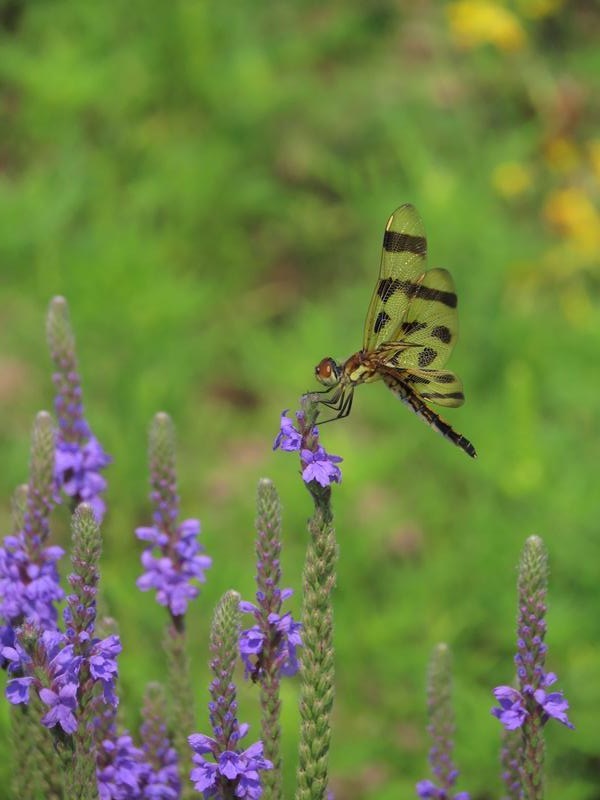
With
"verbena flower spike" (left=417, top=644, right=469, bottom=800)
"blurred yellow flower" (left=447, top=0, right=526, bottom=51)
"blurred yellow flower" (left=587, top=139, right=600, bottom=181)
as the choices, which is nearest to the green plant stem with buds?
"verbena flower spike" (left=417, top=644, right=469, bottom=800)

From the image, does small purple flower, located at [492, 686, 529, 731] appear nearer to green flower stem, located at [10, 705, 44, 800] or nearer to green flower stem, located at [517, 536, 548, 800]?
green flower stem, located at [517, 536, 548, 800]

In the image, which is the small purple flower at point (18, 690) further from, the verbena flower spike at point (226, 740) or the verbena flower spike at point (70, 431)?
the verbena flower spike at point (70, 431)

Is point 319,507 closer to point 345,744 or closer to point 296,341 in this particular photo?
point 345,744

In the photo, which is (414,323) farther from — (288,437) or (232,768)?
(232,768)

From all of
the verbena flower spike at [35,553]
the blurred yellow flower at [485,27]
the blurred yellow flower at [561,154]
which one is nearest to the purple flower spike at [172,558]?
the verbena flower spike at [35,553]

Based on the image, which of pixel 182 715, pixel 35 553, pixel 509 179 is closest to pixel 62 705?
pixel 35 553

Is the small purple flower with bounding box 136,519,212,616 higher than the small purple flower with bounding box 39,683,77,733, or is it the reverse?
the small purple flower with bounding box 136,519,212,616
